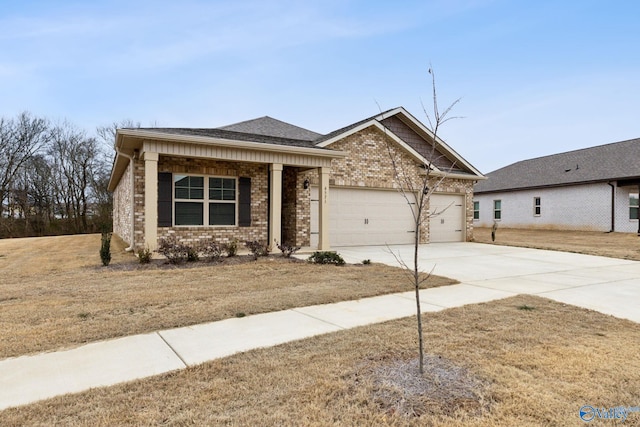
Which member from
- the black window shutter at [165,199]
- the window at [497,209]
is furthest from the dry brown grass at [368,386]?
the window at [497,209]

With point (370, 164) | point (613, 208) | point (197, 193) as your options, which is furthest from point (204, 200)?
point (613, 208)

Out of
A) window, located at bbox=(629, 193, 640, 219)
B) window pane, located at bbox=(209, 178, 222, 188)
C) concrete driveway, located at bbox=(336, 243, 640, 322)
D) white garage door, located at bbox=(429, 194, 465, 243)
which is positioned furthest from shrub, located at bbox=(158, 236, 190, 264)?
window, located at bbox=(629, 193, 640, 219)

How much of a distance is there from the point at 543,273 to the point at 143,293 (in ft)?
26.5

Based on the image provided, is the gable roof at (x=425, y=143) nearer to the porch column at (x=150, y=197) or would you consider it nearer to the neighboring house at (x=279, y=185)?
the neighboring house at (x=279, y=185)

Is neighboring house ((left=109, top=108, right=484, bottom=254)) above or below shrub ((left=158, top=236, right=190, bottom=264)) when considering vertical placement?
above

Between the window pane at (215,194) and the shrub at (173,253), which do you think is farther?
the window pane at (215,194)

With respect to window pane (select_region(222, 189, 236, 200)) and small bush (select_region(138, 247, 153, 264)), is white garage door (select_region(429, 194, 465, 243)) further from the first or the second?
small bush (select_region(138, 247, 153, 264))

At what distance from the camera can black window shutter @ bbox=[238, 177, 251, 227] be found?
444 inches

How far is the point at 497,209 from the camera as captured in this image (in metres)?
25.5

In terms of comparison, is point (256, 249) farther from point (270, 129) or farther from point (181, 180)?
point (270, 129)

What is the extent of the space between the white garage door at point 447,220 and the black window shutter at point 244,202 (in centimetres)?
798

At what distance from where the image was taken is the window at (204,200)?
10500 millimetres

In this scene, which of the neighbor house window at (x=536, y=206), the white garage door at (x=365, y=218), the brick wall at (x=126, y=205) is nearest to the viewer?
the brick wall at (x=126, y=205)

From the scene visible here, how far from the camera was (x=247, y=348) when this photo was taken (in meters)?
3.60
